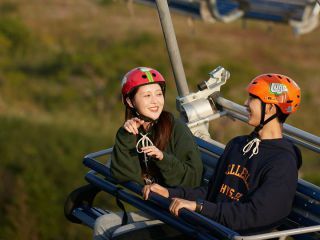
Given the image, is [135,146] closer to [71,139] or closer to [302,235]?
[302,235]

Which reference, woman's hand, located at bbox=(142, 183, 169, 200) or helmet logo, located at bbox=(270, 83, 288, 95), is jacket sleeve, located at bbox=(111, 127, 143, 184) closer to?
woman's hand, located at bbox=(142, 183, 169, 200)

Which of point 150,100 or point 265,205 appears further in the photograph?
point 150,100

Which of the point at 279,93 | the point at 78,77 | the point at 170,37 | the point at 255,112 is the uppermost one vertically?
the point at 170,37

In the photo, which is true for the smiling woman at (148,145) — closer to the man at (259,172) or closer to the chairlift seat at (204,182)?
the chairlift seat at (204,182)

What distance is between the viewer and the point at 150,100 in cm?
564

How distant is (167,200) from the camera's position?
514cm

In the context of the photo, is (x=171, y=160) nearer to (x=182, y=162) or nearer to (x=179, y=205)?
(x=182, y=162)

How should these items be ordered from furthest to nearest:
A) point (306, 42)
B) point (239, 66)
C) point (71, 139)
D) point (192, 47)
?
point (306, 42) < point (192, 47) < point (239, 66) < point (71, 139)

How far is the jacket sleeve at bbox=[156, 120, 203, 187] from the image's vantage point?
561cm

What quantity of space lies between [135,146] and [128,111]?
0.71 ft

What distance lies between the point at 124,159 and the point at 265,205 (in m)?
1.06

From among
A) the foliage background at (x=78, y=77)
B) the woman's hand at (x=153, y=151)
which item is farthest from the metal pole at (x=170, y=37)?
the foliage background at (x=78, y=77)

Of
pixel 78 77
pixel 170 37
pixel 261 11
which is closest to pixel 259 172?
pixel 170 37

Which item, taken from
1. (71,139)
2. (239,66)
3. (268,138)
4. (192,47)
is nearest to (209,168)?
(268,138)
